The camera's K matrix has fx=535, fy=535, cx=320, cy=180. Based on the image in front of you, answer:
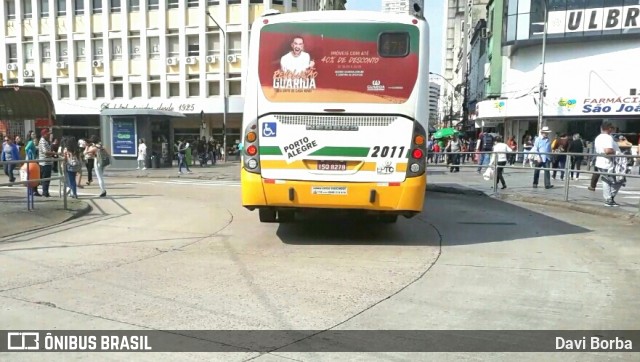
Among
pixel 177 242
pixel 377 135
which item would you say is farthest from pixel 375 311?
pixel 177 242

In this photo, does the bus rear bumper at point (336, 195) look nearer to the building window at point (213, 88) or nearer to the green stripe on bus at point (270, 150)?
the green stripe on bus at point (270, 150)

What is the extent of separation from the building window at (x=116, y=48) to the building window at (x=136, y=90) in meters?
2.86

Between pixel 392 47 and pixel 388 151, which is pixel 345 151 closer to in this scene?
pixel 388 151

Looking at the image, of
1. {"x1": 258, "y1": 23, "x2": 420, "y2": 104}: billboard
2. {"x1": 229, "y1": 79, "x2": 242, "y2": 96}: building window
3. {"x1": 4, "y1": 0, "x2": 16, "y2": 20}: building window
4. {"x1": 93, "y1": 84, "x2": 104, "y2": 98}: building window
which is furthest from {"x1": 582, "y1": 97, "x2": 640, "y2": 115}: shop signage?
{"x1": 4, "y1": 0, "x2": 16, "y2": 20}: building window

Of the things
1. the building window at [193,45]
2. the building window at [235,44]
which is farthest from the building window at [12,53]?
the building window at [235,44]

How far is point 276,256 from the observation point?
24.3 feet

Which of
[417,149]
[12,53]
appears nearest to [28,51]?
[12,53]

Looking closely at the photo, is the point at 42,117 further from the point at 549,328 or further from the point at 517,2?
the point at 517,2

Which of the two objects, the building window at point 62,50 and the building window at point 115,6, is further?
the building window at point 62,50

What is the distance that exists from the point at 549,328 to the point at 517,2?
3663cm

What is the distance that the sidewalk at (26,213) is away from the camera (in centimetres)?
955

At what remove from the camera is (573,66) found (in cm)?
3550

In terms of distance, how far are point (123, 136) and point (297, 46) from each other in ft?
71.3

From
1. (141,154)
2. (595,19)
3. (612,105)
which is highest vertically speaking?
(595,19)
